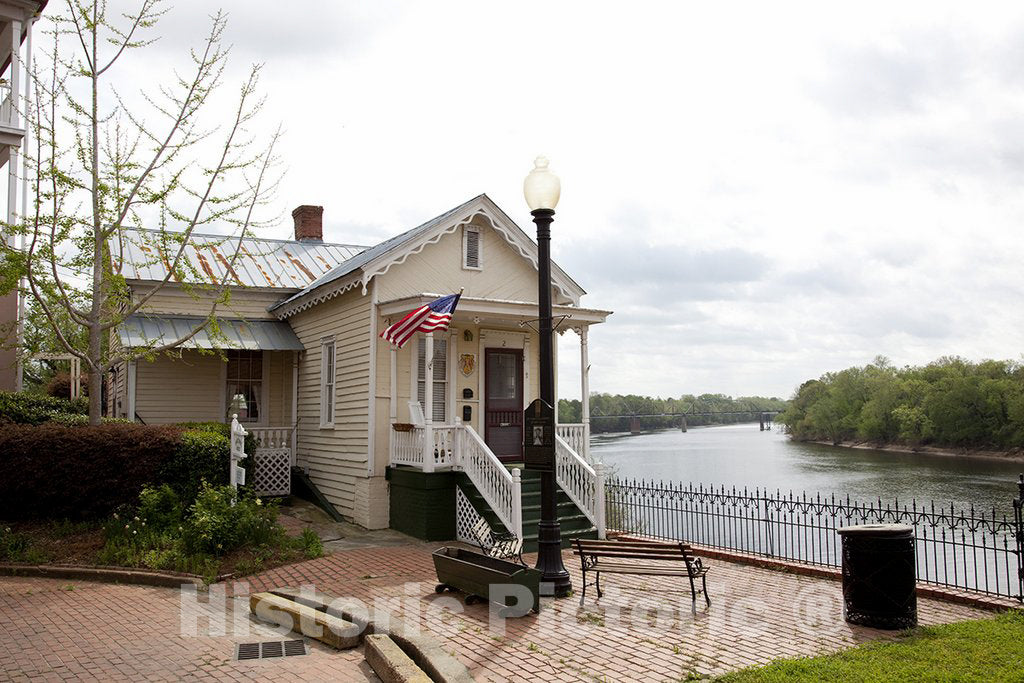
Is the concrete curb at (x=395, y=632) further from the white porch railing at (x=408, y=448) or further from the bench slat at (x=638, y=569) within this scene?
the white porch railing at (x=408, y=448)

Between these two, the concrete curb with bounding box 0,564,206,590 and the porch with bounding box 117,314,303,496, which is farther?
the porch with bounding box 117,314,303,496

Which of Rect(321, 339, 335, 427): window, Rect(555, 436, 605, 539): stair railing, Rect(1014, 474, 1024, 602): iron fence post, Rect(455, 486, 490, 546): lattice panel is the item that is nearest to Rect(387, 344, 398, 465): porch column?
Rect(455, 486, 490, 546): lattice panel

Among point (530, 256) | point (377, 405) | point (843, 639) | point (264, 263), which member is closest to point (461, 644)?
point (843, 639)

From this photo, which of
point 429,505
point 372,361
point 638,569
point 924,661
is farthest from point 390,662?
point 372,361

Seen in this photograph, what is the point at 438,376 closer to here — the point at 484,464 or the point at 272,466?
the point at 484,464

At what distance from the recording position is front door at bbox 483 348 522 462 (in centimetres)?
1569

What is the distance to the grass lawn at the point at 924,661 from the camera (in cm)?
593

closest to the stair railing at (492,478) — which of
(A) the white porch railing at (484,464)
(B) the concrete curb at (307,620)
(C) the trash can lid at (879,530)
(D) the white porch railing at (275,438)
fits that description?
(A) the white porch railing at (484,464)

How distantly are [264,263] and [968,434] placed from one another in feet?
162

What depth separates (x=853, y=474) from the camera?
125ft

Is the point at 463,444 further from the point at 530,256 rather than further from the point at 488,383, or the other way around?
the point at 530,256

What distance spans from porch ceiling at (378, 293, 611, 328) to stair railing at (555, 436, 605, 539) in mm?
2508

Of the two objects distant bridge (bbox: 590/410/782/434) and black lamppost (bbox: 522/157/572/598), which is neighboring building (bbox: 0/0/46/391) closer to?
black lamppost (bbox: 522/157/572/598)

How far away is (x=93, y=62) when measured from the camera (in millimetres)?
14250
